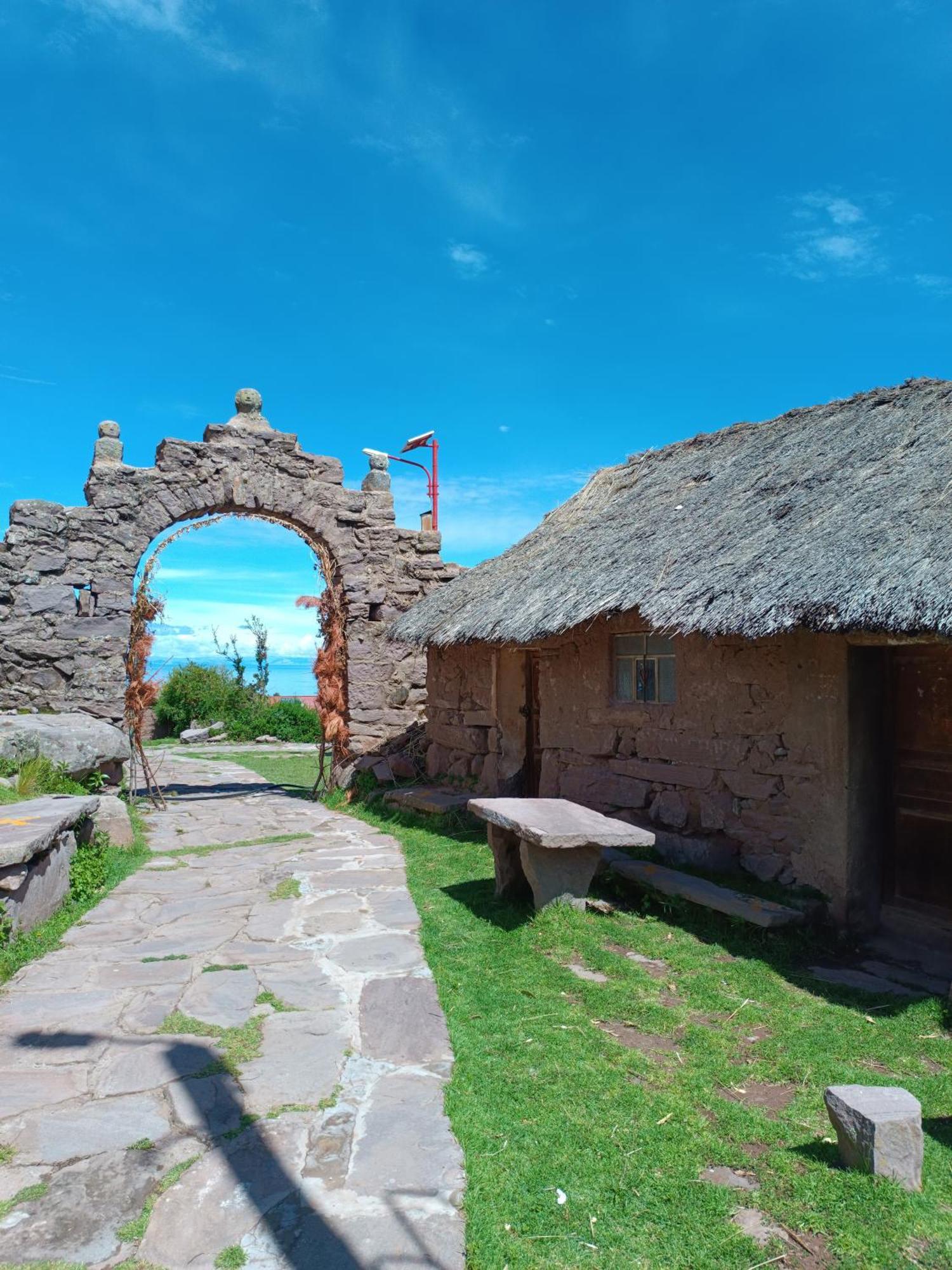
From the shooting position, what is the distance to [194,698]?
796 inches

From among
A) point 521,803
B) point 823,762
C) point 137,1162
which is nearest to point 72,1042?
point 137,1162

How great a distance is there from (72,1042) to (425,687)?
7.99 m

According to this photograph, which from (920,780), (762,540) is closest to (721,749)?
(920,780)

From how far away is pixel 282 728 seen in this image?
65.3ft

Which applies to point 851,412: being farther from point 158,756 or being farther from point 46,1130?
point 158,756

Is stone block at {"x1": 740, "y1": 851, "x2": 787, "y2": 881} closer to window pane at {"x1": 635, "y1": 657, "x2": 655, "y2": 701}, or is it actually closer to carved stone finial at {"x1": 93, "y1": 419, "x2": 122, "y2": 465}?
window pane at {"x1": 635, "y1": 657, "x2": 655, "y2": 701}

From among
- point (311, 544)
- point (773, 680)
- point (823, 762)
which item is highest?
point (311, 544)

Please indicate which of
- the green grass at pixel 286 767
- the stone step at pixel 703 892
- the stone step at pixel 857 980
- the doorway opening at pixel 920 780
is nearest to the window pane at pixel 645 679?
the stone step at pixel 703 892

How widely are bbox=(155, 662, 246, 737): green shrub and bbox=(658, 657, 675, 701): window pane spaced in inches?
598

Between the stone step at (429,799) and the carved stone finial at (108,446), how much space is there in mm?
5268

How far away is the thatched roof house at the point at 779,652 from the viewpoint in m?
5.30

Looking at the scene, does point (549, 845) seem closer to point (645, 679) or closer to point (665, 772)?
point (665, 772)

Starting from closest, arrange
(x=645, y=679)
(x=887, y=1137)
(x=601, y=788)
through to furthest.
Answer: (x=887, y=1137), (x=645, y=679), (x=601, y=788)

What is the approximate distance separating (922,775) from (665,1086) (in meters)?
3.23
